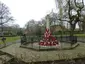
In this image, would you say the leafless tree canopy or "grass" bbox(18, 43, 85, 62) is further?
the leafless tree canopy

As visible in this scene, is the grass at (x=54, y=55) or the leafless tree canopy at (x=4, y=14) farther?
the leafless tree canopy at (x=4, y=14)

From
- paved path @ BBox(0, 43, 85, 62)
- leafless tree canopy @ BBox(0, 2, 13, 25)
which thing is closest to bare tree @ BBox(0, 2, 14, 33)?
leafless tree canopy @ BBox(0, 2, 13, 25)

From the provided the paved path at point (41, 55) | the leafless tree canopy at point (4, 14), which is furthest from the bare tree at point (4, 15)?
the paved path at point (41, 55)

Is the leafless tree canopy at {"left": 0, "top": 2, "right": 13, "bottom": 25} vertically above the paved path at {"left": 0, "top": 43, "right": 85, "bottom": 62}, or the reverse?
the leafless tree canopy at {"left": 0, "top": 2, "right": 13, "bottom": 25}

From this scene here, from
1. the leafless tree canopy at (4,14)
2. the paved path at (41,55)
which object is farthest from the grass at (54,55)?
the leafless tree canopy at (4,14)

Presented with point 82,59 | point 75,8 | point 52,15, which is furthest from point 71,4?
point 82,59

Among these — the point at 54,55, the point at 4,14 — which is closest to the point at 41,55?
the point at 54,55

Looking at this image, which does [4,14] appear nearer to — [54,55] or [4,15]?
[4,15]

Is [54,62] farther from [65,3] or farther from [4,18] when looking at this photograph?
[4,18]

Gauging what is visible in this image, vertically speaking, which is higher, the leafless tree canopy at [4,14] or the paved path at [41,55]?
the leafless tree canopy at [4,14]

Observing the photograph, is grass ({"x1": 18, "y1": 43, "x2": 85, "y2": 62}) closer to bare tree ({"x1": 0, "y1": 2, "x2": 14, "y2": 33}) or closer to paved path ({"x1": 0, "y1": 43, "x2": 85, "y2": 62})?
paved path ({"x1": 0, "y1": 43, "x2": 85, "y2": 62})

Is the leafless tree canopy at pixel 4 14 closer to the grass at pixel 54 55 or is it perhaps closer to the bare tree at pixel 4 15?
the bare tree at pixel 4 15

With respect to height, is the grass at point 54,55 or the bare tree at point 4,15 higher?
the bare tree at point 4,15

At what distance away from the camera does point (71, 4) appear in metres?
22.1
